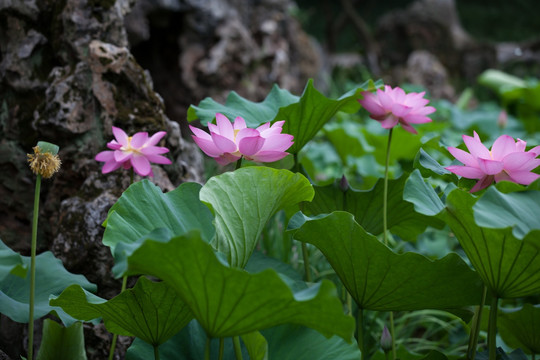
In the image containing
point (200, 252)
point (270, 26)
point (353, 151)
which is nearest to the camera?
point (200, 252)

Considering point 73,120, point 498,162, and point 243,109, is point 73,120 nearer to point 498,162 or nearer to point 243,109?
point 243,109

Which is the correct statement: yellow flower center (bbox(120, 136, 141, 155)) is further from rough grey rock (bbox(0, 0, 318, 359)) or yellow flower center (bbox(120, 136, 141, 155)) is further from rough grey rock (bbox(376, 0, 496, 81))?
rough grey rock (bbox(376, 0, 496, 81))

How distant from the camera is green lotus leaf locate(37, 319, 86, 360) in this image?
2.57 feet

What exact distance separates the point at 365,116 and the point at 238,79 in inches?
68.5

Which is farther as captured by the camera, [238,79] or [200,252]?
[238,79]

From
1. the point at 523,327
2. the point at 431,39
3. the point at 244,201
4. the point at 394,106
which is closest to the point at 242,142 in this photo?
the point at 244,201

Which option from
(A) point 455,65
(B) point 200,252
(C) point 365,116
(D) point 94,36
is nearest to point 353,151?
(D) point 94,36

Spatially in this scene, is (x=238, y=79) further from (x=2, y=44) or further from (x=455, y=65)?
(x=455, y=65)

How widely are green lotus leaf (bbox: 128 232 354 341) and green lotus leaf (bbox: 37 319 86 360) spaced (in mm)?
245

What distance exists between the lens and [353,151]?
7.19 ft

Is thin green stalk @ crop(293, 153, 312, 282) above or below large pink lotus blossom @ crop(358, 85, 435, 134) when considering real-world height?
below

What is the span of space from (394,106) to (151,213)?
0.47 m

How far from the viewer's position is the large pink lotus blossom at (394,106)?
951 mm

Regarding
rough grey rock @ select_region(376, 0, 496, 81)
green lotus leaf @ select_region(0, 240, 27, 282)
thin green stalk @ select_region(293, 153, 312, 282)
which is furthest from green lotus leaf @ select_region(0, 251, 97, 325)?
rough grey rock @ select_region(376, 0, 496, 81)
